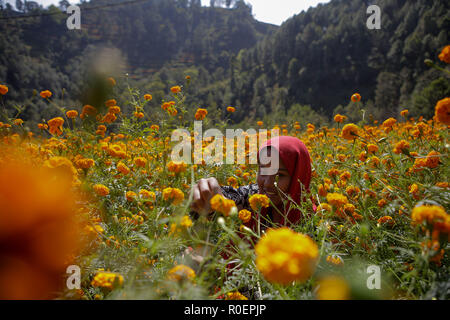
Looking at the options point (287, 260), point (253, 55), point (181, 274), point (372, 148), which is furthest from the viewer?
point (253, 55)

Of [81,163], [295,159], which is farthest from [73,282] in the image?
[295,159]

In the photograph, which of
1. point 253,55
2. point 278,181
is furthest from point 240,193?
point 253,55

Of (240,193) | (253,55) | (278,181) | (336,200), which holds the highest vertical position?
(253,55)

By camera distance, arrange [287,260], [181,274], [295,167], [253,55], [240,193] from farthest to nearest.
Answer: [253,55] < [240,193] < [295,167] < [181,274] < [287,260]

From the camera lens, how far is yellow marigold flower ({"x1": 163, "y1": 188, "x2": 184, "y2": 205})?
684 millimetres

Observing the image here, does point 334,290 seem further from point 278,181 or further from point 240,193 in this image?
point 240,193

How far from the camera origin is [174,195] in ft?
2.27

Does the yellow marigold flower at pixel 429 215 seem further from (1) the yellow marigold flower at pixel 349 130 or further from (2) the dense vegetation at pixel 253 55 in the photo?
(2) the dense vegetation at pixel 253 55

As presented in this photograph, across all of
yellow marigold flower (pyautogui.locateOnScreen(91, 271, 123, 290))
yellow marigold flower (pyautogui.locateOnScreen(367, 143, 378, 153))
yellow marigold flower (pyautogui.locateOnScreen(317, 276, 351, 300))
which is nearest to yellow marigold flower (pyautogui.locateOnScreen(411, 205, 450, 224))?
yellow marigold flower (pyautogui.locateOnScreen(317, 276, 351, 300))

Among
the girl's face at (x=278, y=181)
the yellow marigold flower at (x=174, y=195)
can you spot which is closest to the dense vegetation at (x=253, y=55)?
the girl's face at (x=278, y=181)

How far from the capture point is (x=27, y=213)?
1.47 feet

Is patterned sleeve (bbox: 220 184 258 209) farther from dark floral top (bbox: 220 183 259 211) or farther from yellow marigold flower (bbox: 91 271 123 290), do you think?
yellow marigold flower (bbox: 91 271 123 290)
